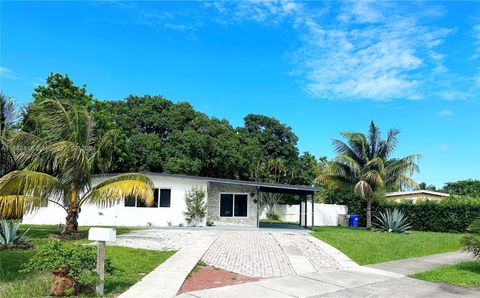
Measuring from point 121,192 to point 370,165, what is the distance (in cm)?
1686

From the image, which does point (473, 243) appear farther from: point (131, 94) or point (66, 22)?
point (131, 94)

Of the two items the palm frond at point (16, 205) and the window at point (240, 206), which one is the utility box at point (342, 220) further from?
the palm frond at point (16, 205)

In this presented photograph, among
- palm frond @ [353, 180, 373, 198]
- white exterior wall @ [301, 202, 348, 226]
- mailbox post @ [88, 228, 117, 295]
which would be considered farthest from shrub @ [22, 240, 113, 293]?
white exterior wall @ [301, 202, 348, 226]

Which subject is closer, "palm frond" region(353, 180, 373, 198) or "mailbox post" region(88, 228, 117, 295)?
"mailbox post" region(88, 228, 117, 295)

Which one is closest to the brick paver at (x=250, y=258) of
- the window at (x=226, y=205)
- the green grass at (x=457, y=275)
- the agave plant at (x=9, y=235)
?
the green grass at (x=457, y=275)

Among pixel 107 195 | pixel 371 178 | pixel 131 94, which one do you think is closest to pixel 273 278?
pixel 107 195

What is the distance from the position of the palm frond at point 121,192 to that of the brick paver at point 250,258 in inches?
116

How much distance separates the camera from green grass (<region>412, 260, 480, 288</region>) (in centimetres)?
832

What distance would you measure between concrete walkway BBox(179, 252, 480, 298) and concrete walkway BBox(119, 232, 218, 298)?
501 mm

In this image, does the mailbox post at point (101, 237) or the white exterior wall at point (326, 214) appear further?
the white exterior wall at point (326, 214)

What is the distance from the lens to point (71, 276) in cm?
611

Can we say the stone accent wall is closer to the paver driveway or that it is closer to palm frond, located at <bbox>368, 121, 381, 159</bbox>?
palm frond, located at <bbox>368, 121, 381, 159</bbox>

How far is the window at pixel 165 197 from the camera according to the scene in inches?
846

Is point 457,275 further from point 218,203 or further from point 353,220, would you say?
point 353,220
